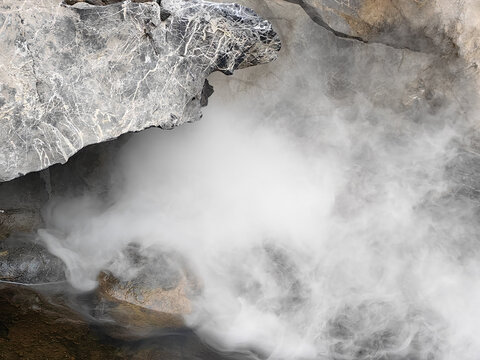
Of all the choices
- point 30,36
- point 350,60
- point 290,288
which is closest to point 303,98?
point 350,60

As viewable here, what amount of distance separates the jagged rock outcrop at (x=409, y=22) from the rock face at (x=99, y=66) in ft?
2.99

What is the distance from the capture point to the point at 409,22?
4414mm

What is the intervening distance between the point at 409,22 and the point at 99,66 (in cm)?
279

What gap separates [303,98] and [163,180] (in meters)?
1.72

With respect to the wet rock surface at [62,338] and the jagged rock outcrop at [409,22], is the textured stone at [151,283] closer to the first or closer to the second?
the wet rock surface at [62,338]

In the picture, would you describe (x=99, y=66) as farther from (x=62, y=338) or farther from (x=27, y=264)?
(x=62, y=338)

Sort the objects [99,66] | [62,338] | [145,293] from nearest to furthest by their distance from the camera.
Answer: [99,66]
[62,338]
[145,293]

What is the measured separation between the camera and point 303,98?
4.84 metres

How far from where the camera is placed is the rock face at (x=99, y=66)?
354cm

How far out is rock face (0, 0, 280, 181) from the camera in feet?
11.6

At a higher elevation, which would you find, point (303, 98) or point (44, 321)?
point (303, 98)

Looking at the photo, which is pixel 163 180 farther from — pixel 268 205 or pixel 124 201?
pixel 268 205

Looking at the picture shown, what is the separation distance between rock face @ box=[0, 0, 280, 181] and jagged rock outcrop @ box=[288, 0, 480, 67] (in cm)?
91

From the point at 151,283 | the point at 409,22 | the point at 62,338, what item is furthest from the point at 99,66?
the point at 409,22
